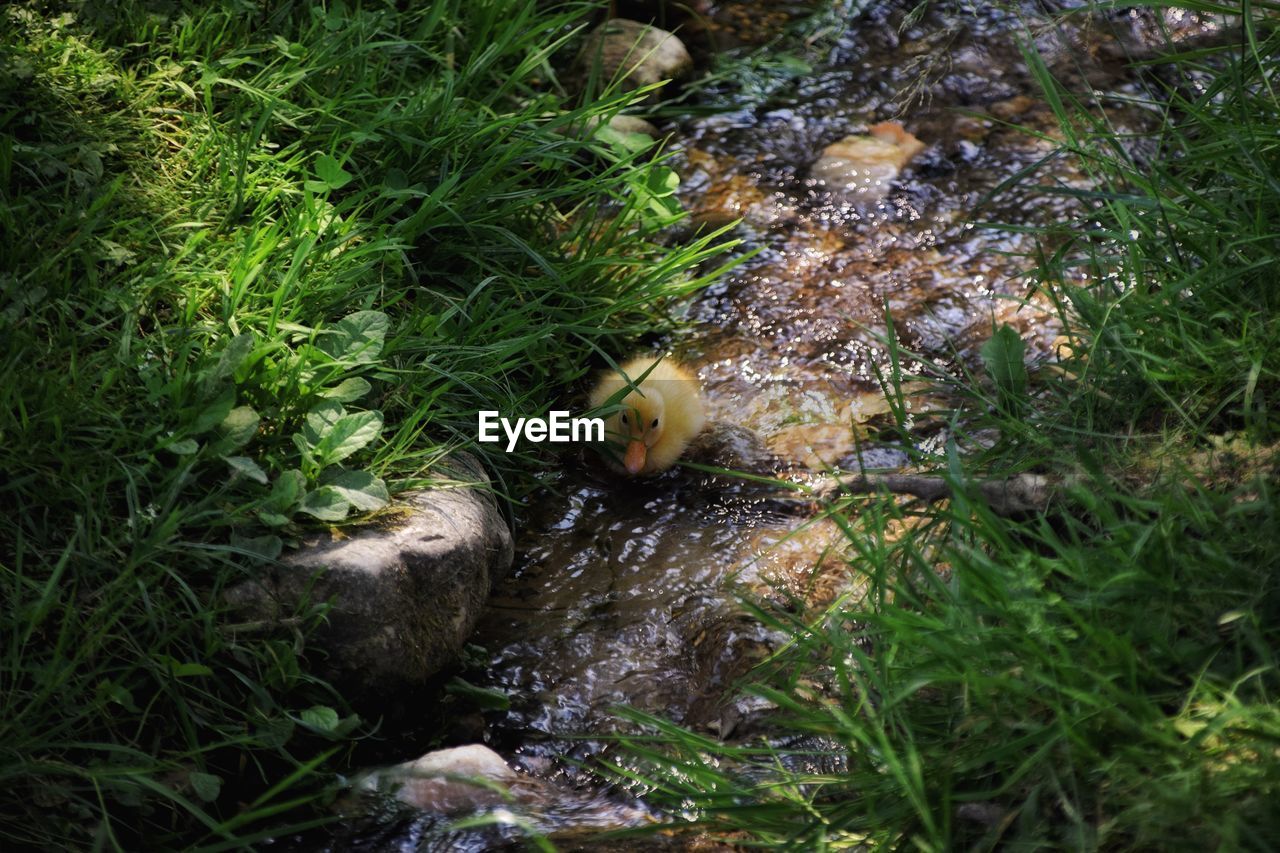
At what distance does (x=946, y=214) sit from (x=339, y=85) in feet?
7.29

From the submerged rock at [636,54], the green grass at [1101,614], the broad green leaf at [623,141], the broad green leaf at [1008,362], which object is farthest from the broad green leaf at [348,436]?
the submerged rock at [636,54]

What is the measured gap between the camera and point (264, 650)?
8.09 feet

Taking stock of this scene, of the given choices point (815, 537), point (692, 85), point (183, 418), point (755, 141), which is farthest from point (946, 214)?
point (183, 418)

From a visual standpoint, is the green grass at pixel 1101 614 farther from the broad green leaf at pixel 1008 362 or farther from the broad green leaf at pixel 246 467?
the broad green leaf at pixel 246 467

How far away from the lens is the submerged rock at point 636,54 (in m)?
4.80

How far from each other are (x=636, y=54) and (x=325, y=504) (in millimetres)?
2936

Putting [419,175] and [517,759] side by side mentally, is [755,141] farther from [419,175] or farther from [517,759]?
[517,759]

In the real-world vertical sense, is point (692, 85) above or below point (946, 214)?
above

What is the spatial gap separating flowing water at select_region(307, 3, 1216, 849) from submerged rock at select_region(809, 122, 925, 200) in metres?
0.06

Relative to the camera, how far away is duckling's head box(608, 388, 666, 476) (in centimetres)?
341

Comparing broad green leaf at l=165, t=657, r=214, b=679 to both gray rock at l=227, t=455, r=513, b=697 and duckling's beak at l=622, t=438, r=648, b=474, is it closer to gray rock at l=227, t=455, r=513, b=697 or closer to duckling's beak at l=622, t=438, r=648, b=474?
gray rock at l=227, t=455, r=513, b=697

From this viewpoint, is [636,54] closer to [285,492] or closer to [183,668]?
[285,492]

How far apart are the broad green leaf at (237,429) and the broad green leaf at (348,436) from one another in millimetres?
154

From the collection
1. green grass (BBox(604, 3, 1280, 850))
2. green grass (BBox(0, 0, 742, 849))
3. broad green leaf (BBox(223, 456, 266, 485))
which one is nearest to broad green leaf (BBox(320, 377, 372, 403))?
green grass (BBox(0, 0, 742, 849))
